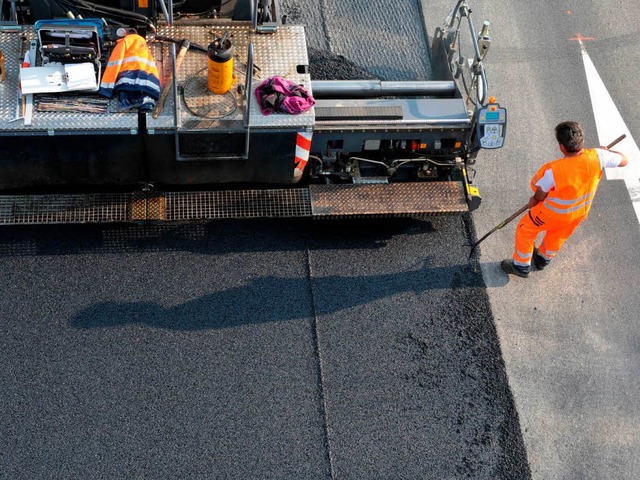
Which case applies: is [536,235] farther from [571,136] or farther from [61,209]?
[61,209]

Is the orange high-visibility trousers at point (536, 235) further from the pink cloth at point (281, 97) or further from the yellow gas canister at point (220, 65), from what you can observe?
the yellow gas canister at point (220, 65)

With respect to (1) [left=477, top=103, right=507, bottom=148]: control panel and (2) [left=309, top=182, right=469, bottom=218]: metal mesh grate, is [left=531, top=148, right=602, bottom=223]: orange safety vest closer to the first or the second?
(1) [left=477, top=103, right=507, bottom=148]: control panel

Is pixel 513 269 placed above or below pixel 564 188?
below

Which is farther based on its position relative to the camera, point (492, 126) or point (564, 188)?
point (492, 126)

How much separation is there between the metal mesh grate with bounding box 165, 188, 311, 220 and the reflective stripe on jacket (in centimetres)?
108

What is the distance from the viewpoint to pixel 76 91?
6566 mm

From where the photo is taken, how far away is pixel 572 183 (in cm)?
663

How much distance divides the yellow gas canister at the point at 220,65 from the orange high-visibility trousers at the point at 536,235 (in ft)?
9.45

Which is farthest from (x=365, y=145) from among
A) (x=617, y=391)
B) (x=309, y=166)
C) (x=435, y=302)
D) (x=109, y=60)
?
(x=617, y=391)

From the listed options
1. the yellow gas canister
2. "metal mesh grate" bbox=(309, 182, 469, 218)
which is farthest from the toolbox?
"metal mesh grate" bbox=(309, 182, 469, 218)

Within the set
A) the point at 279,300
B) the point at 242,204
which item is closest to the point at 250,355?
the point at 279,300

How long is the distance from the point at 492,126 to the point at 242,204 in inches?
93.3

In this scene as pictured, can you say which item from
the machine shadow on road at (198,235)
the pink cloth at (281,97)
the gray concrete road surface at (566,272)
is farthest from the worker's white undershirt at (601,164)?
the pink cloth at (281,97)

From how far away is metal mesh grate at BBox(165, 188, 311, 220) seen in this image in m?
7.24
